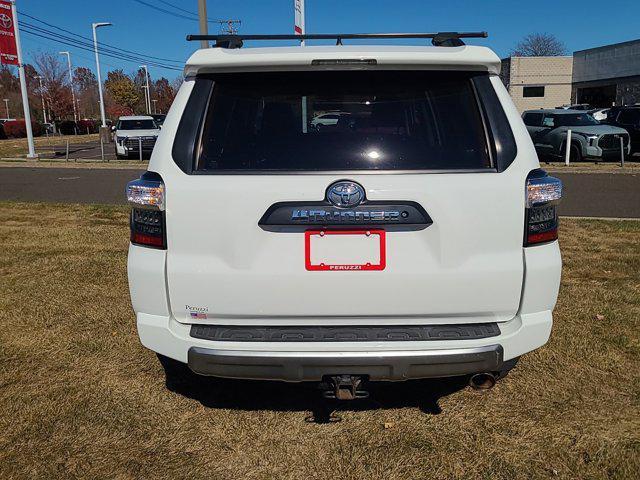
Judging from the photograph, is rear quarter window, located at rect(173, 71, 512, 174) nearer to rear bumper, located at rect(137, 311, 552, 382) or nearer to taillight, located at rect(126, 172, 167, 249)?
taillight, located at rect(126, 172, 167, 249)

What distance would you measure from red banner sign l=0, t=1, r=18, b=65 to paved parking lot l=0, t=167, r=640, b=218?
758 centimetres

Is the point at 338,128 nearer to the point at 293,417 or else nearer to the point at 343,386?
the point at 343,386

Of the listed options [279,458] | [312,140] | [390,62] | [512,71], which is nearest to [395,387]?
[279,458]

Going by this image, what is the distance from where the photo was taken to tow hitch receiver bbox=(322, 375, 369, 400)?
249 centimetres

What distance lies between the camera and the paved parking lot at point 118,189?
31.3 feet

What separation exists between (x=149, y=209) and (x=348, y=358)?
1081 mm

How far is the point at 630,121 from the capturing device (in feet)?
61.7

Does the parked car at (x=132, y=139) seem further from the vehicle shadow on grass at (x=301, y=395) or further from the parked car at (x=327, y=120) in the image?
the parked car at (x=327, y=120)

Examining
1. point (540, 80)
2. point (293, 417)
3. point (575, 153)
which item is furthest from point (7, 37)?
point (540, 80)

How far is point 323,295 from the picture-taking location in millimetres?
2416

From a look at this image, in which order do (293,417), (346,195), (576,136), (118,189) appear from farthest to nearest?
(576,136), (118,189), (293,417), (346,195)

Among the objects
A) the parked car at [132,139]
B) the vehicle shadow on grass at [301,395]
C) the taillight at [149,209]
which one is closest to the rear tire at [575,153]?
the parked car at [132,139]

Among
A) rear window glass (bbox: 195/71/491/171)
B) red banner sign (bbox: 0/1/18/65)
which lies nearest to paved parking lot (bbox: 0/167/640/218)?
rear window glass (bbox: 195/71/491/171)

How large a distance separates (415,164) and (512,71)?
5157 centimetres
